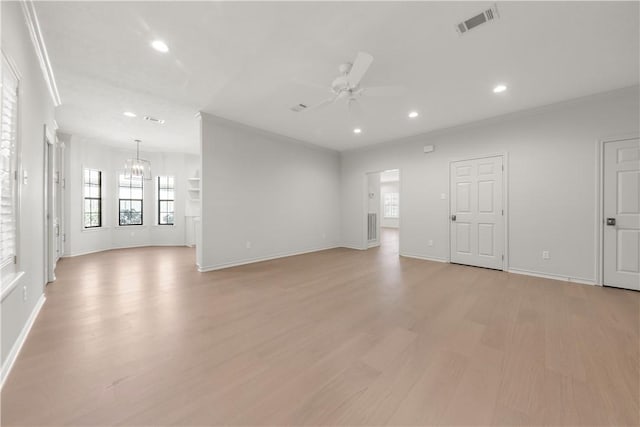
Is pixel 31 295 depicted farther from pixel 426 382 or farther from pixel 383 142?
pixel 383 142

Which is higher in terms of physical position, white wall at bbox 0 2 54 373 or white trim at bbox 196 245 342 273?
white wall at bbox 0 2 54 373

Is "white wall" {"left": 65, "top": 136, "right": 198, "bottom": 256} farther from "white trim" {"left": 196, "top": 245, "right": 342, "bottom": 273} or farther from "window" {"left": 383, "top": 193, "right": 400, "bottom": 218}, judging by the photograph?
"window" {"left": 383, "top": 193, "right": 400, "bottom": 218}

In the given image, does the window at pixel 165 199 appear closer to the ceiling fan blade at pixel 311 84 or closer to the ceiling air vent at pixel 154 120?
the ceiling air vent at pixel 154 120

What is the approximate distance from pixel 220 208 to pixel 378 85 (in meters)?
3.40

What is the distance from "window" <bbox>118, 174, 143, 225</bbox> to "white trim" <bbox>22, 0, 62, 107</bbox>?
13.9ft

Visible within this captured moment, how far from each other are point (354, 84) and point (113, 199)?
775cm

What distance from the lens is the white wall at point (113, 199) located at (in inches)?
239

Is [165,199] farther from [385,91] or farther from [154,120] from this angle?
[385,91]

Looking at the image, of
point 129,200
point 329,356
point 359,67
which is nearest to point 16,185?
point 329,356

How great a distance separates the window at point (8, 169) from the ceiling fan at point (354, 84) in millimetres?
2675

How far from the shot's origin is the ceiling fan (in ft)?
7.86

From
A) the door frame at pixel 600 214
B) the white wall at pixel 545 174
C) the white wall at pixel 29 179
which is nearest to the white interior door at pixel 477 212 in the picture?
the white wall at pixel 545 174

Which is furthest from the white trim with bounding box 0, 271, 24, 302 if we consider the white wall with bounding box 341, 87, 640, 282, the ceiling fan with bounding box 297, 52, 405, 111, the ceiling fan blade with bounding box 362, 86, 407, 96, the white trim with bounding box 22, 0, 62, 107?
the white wall with bounding box 341, 87, 640, 282

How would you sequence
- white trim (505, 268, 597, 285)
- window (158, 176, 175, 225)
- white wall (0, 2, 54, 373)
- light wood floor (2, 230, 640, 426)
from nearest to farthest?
1. light wood floor (2, 230, 640, 426)
2. white wall (0, 2, 54, 373)
3. white trim (505, 268, 597, 285)
4. window (158, 176, 175, 225)
